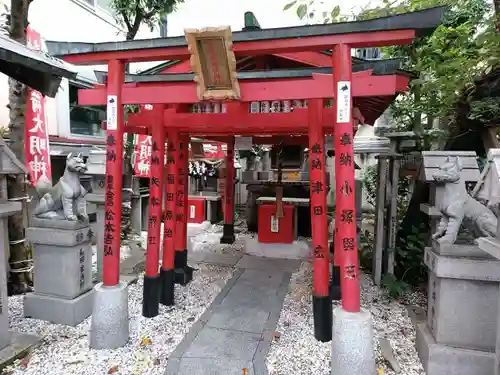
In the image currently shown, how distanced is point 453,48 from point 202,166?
10.7 m

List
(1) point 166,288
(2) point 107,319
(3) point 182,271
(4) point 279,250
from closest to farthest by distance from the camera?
(2) point 107,319 < (1) point 166,288 < (3) point 182,271 < (4) point 279,250

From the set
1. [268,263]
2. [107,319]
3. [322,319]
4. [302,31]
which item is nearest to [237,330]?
[322,319]

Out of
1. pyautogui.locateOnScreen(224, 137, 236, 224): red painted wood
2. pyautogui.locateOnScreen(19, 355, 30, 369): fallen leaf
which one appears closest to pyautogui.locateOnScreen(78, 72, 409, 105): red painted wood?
pyautogui.locateOnScreen(19, 355, 30, 369): fallen leaf

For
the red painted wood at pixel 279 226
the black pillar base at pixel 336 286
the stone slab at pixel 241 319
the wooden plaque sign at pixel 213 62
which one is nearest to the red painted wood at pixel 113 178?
the wooden plaque sign at pixel 213 62

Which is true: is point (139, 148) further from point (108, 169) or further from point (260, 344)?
point (260, 344)

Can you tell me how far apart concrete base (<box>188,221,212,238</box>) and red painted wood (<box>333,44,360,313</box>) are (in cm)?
837

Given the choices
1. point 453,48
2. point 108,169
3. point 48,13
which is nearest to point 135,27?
point 48,13

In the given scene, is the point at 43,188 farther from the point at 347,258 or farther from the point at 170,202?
the point at 347,258

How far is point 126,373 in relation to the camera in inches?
161

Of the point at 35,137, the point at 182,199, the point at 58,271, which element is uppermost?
the point at 35,137

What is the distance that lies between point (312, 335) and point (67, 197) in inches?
172

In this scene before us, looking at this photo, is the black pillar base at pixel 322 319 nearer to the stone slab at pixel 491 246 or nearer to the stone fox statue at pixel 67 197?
the stone slab at pixel 491 246

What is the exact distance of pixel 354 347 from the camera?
3.73m

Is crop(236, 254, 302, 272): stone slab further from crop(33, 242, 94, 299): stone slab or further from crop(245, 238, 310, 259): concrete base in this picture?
crop(33, 242, 94, 299): stone slab
